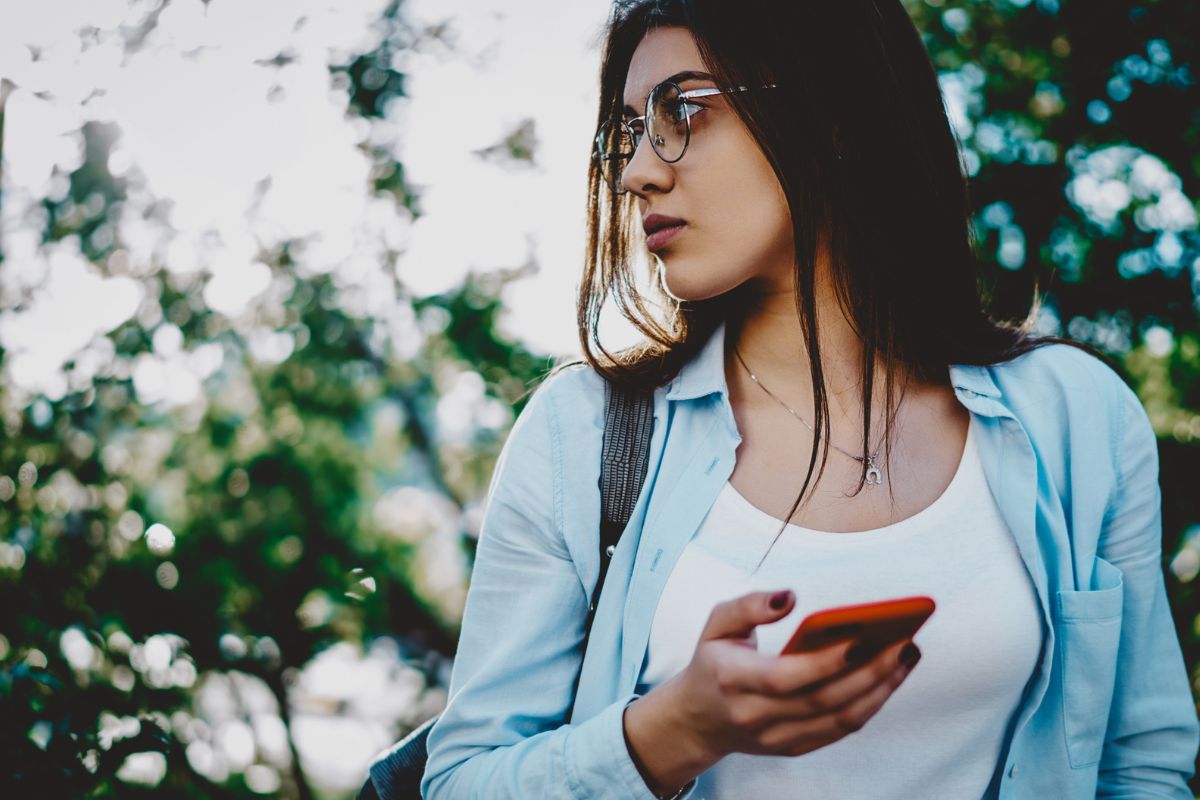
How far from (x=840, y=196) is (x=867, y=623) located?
38.0 inches

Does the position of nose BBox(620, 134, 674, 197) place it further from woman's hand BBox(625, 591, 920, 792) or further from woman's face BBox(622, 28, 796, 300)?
woman's hand BBox(625, 591, 920, 792)

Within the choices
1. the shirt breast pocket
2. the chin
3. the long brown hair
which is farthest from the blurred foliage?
the shirt breast pocket

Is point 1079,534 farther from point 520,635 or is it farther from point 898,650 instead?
point 520,635

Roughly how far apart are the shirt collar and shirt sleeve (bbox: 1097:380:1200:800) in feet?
0.87

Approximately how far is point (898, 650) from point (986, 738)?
688 millimetres

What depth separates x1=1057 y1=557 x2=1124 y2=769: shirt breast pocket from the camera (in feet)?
5.31

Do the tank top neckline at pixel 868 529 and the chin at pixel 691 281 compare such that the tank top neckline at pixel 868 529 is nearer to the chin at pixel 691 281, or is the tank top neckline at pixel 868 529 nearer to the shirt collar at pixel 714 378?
the shirt collar at pixel 714 378

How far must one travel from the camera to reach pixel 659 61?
1.70m

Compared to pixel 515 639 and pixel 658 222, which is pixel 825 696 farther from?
pixel 658 222

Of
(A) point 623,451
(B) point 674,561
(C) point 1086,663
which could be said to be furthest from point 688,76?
(C) point 1086,663

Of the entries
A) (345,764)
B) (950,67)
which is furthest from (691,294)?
(345,764)

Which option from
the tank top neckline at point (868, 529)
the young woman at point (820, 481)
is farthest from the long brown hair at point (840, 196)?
the tank top neckline at point (868, 529)

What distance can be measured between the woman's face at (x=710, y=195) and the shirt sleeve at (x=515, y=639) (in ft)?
1.22

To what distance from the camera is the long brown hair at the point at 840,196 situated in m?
1.66
